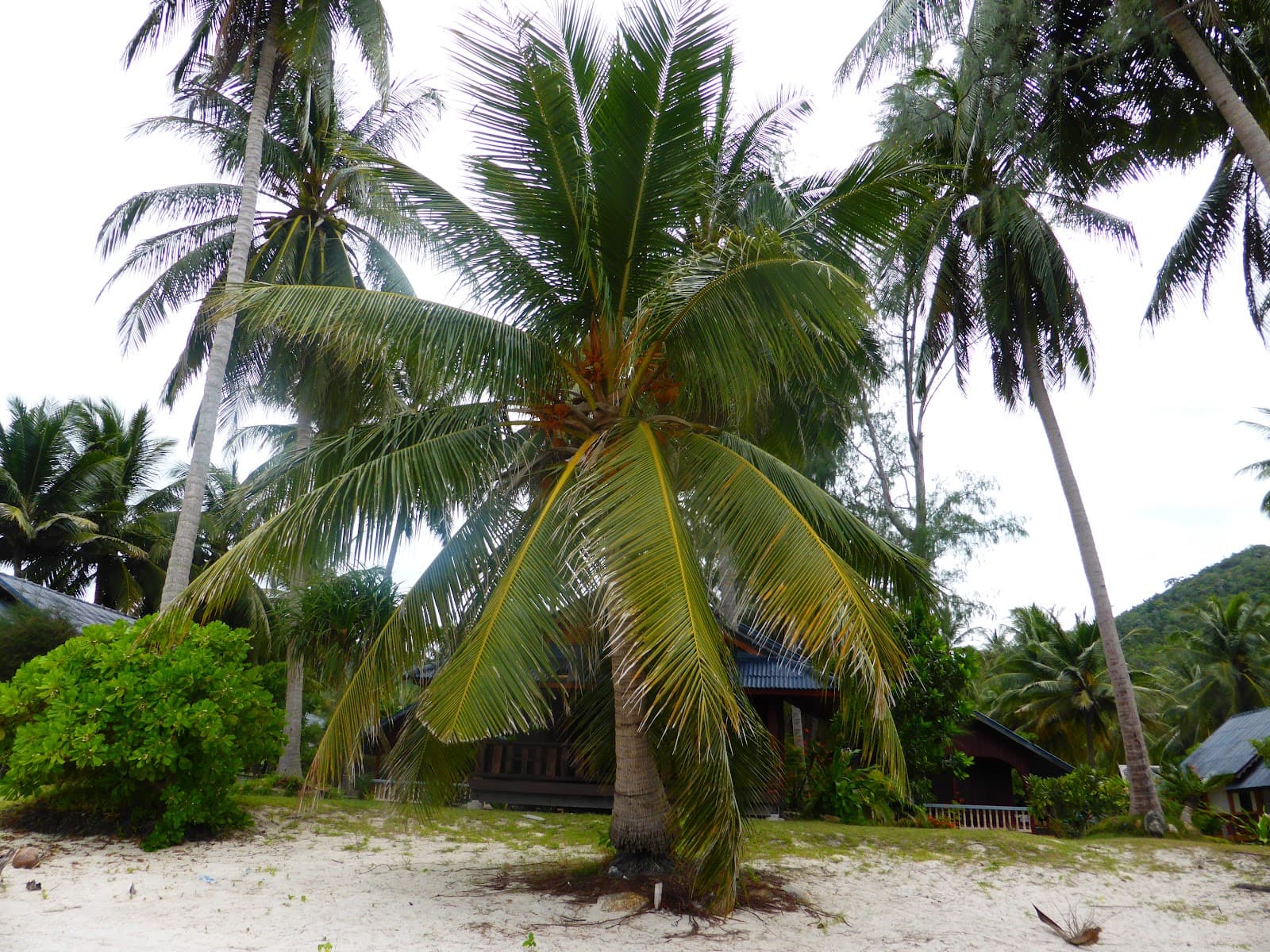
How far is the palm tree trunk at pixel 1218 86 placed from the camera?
347 inches

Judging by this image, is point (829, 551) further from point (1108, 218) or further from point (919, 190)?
point (1108, 218)

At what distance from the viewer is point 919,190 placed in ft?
22.2

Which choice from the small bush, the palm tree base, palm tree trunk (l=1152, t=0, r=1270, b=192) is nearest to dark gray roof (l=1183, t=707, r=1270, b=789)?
palm tree trunk (l=1152, t=0, r=1270, b=192)

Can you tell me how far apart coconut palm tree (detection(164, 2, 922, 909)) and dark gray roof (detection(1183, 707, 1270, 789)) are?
19.5 m

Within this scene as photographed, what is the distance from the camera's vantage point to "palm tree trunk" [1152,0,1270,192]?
8812 mm

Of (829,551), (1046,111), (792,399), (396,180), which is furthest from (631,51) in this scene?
(1046,111)

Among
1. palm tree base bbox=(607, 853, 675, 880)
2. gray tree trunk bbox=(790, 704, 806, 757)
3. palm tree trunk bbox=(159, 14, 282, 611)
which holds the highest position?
palm tree trunk bbox=(159, 14, 282, 611)

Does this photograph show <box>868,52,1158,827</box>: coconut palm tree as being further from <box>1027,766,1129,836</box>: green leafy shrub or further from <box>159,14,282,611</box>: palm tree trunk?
<box>159,14,282,611</box>: palm tree trunk

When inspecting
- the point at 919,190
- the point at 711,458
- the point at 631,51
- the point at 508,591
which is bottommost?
the point at 508,591

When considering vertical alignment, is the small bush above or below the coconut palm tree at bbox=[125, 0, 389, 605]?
below

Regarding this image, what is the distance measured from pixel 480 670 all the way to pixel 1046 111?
36.1 ft

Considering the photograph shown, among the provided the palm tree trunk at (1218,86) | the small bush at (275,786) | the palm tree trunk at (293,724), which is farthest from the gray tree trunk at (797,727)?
the palm tree trunk at (1218,86)

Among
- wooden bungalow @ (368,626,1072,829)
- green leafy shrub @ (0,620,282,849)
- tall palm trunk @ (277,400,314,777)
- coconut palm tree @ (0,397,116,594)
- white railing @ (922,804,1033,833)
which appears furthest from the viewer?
coconut palm tree @ (0,397,116,594)

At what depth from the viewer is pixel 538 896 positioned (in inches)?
277
